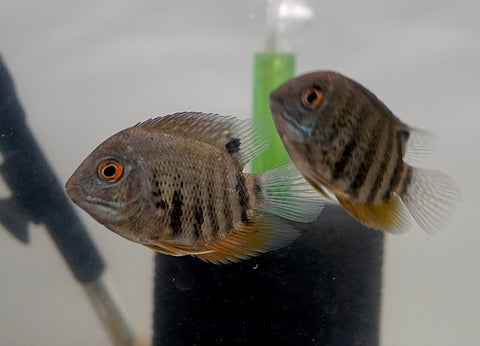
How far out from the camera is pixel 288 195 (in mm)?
851

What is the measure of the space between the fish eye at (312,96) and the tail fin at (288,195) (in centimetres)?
18

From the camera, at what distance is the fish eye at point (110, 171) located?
771mm

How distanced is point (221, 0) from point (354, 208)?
121 cm

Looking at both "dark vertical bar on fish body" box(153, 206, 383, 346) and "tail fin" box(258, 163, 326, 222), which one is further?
"dark vertical bar on fish body" box(153, 206, 383, 346)

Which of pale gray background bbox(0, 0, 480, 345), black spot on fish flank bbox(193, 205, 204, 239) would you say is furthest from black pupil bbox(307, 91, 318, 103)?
pale gray background bbox(0, 0, 480, 345)

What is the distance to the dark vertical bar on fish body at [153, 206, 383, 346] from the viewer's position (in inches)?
51.0

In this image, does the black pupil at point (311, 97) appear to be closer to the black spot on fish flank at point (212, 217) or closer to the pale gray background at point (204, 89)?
the black spot on fish flank at point (212, 217)

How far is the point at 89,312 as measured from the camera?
1.62 metres

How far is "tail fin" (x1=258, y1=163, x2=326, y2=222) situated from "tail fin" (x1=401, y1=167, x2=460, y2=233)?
147 millimetres

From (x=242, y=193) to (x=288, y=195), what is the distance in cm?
8

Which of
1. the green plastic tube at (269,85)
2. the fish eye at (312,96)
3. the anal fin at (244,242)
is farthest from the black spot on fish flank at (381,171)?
the green plastic tube at (269,85)

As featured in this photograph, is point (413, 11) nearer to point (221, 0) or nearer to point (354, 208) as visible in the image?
point (221, 0)

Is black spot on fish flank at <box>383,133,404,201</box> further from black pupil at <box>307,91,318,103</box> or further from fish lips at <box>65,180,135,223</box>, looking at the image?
fish lips at <box>65,180,135,223</box>

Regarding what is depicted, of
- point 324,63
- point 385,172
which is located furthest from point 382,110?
point 324,63
